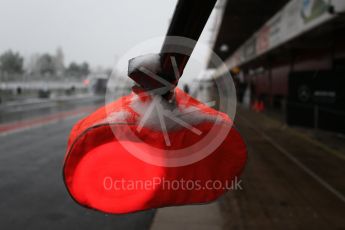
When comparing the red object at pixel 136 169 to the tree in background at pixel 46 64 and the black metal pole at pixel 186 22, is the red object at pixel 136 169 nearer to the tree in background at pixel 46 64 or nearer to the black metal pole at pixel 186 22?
the black metal pole at pixel 186 22

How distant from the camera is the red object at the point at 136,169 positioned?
1.60 m

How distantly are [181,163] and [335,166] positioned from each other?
8.24 metres

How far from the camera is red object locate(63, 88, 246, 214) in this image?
160cm

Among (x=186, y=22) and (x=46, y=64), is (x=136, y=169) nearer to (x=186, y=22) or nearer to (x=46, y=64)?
(x=186, y=22)

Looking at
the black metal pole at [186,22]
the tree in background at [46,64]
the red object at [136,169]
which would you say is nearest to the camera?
the black metal pole at [186,22]

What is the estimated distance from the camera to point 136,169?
5.50 feet

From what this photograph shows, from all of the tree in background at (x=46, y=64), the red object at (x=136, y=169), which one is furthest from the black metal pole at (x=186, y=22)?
the tree in background at (x=46, y=64)

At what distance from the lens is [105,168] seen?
1.64m

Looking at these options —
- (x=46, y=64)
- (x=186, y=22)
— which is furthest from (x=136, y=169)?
(x=46, y=64)

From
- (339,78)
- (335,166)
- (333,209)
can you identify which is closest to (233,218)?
(333,209)

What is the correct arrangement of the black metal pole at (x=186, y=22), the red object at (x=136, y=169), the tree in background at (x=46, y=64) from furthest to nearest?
the tree in background at (x=46, y=64)
the red object at (x=136, y=169)
the black metal pole at (x=186, y=22)

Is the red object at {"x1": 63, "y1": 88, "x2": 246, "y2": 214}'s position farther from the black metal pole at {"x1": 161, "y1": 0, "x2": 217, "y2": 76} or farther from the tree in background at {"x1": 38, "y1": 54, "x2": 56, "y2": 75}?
the tree in background at {"x1": 38, "y1": 54, "x2": 56, "y2": 75}

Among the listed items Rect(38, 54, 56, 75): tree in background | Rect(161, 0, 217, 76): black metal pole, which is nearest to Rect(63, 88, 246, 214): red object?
Rect(161, 0, 217, 76): black metal pole

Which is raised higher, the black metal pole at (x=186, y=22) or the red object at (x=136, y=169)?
the black metal pole at (x=186, y=22)
